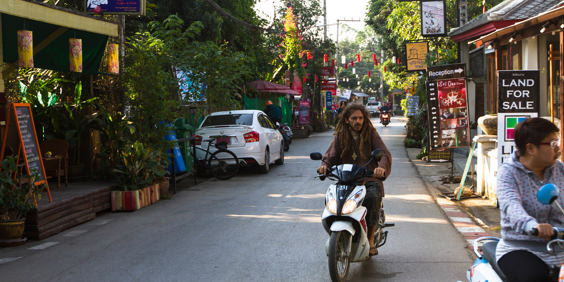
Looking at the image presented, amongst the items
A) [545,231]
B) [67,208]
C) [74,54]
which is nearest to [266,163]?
[74,54]

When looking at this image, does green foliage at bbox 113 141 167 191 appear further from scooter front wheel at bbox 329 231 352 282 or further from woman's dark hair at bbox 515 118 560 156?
woman's dark hair at bbox 515 118 560 156

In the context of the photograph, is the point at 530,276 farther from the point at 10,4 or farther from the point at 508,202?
the point at 10,4

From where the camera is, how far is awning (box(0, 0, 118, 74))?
27.7ft

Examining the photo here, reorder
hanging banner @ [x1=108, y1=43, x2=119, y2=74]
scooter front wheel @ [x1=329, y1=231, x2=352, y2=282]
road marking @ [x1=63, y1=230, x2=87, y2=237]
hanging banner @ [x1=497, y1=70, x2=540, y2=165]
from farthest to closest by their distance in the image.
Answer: hanging banner @ [x1=108, y1=43, x2=119, y2=74] → hanging banner @ [x1=497, y1=70, x2=540, y2=165] → road marking @ [x1=63, y1=230, x2=87, y2=237] → scooter front wheel @ [x1=329, y1=231, x2=352, y2=282]

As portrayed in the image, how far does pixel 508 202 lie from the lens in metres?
3.43

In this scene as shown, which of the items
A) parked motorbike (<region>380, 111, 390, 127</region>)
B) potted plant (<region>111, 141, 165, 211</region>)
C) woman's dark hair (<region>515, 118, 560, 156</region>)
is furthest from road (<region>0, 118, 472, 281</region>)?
parked motorbike (<region>380, 111, 390, 127</region>)

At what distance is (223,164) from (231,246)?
7199mm

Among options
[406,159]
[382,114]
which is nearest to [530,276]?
[406,159]

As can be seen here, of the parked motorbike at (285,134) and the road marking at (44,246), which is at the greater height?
the parked motorbike at (285,134)

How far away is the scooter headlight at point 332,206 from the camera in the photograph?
5120 mm

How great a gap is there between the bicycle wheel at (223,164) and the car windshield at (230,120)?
1.07 m

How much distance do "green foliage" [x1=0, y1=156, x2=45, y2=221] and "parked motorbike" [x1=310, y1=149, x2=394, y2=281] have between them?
14.2 feet

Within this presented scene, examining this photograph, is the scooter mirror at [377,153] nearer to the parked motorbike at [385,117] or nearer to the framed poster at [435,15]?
the framed poster at [435,15]

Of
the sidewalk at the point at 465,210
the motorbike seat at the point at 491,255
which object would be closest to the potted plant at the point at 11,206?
the sidewalk at the point at 465,210
